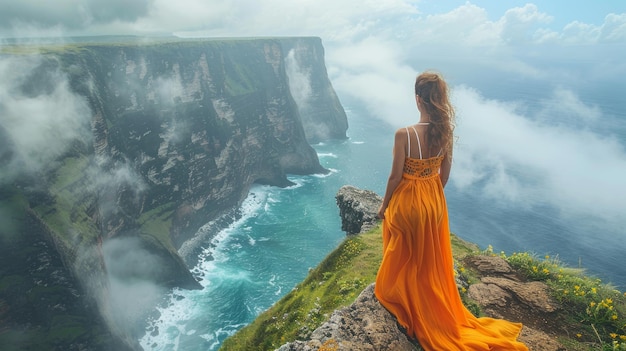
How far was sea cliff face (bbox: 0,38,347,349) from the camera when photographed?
45.8 m

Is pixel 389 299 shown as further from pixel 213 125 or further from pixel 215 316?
pixel 213 125

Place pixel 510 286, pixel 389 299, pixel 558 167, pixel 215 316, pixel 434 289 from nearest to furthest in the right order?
pixel 434 289 → pixel 389 299 → pixel 510 286 → pixel 215 316 → pixel 558 167

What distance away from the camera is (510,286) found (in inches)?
445

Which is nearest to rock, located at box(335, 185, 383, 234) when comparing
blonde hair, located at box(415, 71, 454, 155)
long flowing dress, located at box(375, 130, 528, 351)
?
long flowing dress, located at box(375, 130, 528, 351)

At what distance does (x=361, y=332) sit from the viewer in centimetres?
834

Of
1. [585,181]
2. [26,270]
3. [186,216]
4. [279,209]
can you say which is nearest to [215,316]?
[26,270]

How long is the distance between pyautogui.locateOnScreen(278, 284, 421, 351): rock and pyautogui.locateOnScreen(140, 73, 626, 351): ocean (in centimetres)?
3490

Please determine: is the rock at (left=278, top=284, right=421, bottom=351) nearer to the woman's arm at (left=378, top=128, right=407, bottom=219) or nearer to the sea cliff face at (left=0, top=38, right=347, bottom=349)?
the woman's arm at (left=378, top=128, right=407, bottom=219)

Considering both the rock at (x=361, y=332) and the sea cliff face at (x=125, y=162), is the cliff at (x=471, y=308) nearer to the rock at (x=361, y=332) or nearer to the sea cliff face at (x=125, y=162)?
the rock at (x=361, y=332)

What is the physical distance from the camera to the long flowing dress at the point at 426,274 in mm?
7852

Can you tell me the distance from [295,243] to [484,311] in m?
73.1

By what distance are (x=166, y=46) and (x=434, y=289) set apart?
332 feet

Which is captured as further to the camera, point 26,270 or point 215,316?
point 215,316

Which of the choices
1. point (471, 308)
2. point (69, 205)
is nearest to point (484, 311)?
point (471, 308)
